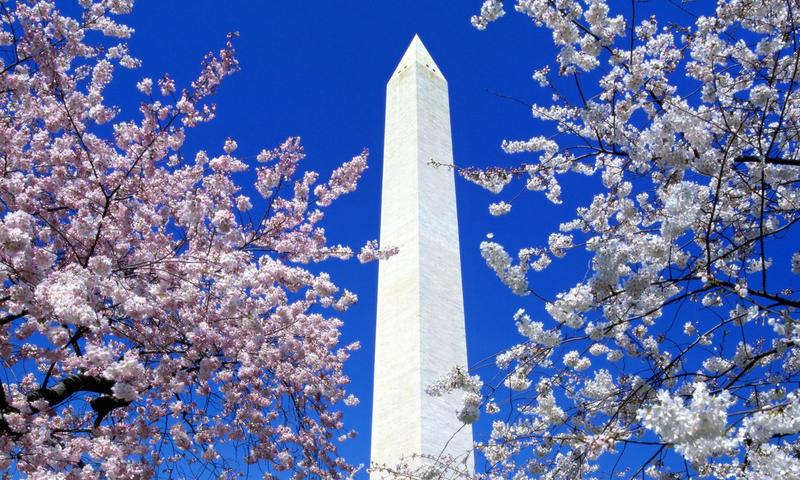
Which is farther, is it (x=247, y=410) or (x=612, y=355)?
(x=247, y=410)

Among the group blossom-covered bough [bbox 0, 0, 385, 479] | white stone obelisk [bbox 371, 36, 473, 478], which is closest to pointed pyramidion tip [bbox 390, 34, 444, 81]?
white stone obelisk [bbox 371, 36, 473, 478]

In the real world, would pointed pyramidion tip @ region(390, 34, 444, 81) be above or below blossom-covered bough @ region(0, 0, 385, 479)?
above

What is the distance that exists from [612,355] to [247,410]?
3.28 meters

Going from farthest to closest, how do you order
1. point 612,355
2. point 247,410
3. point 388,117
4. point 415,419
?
point 388,117 < point 415,419 < point 247,410 < point 612,355

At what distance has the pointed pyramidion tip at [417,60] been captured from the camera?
12.5m

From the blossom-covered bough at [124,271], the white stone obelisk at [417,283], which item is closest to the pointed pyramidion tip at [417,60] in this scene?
the white stone obelisk at [417,283]

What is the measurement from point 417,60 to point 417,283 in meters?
4.67

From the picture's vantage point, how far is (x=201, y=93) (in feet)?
17.6

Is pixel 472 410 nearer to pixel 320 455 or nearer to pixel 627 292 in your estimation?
pixel 627 292

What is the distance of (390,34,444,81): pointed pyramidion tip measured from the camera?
41.0 feet

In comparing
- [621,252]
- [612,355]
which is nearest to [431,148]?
[612,355]

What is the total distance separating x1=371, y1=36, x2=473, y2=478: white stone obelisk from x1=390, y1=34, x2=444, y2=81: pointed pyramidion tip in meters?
0.04

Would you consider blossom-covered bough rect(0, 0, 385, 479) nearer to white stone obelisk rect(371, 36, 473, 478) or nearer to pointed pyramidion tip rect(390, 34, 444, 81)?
white stone obelisk rect(371, 36, 473, 478)

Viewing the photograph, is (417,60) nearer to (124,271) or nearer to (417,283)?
(417,283)
